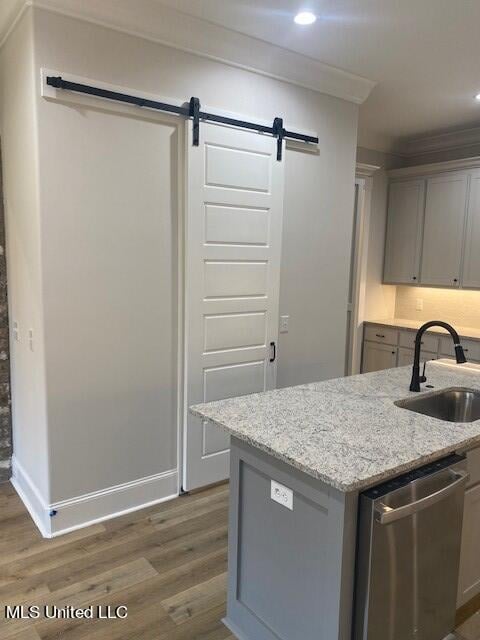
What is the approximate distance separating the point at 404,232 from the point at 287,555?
428 cm

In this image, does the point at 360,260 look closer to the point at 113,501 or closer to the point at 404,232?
the point at 404,232

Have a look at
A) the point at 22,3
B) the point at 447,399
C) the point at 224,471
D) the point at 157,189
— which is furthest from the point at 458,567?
the point at 22,3

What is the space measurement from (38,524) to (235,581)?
56.8 inches

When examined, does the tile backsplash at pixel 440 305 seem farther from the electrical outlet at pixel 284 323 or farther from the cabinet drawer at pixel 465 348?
the electrical outlet at pixel 284 323

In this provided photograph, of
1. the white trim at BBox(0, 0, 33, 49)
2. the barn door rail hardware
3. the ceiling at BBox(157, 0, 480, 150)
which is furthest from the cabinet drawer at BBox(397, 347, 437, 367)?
the white trim at BBox(0, 0, 33, 49)

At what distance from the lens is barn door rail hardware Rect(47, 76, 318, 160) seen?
2.52 metres

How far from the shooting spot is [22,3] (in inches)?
96.3

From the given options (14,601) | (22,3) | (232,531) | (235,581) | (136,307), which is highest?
(22,3)

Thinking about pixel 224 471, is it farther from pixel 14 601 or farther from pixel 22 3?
pixel 22 3

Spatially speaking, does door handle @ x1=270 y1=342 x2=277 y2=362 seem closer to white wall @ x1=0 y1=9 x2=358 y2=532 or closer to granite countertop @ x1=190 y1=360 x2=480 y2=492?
white wall @ x1=0 y1=9 x2=358 y2=532

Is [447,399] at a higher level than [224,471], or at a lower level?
higher

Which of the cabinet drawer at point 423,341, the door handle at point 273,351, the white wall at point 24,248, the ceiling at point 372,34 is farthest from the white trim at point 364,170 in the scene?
the white wall at point 24,248

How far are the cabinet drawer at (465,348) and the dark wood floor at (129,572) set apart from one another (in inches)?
110

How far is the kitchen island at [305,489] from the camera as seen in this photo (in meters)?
1.55
